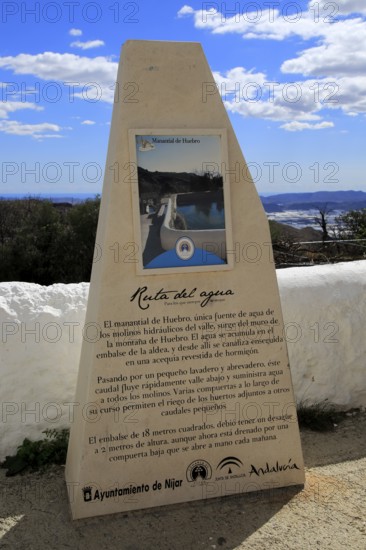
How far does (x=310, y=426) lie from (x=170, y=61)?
3.06 meters

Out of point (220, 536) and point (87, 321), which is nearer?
point (220, 536)

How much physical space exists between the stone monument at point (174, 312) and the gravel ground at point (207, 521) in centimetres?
13

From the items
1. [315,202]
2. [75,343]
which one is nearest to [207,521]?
[75,343]

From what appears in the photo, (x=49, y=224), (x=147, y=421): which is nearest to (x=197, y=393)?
(x=147, y=421)

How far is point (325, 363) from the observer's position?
5293 mm

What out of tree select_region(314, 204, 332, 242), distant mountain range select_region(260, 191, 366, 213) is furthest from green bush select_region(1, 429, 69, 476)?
tree select_region(314, 204, 332, 242)

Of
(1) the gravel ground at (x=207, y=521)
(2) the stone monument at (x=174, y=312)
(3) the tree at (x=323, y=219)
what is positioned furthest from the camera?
(3) the tree at (x=323, y=219)

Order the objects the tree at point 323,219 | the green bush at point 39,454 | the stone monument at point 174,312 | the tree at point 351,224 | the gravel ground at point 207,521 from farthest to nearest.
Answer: the tree at point 351,224
the tree at point 323,219
the green bush at point 39,454
the stone monument at point 174,312
the gravel ground at point 207,521

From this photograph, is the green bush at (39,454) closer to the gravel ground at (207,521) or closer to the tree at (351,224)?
the gravel ground at (207,521)

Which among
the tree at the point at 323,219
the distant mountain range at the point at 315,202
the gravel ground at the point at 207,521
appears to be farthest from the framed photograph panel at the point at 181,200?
the tree at the point at 323,219

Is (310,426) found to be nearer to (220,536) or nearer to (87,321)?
(220,536)

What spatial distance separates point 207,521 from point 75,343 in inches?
63.2

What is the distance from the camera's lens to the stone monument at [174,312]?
393cm

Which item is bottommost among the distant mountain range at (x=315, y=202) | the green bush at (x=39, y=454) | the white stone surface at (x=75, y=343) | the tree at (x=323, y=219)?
the green bush at (x=39, y=454)
